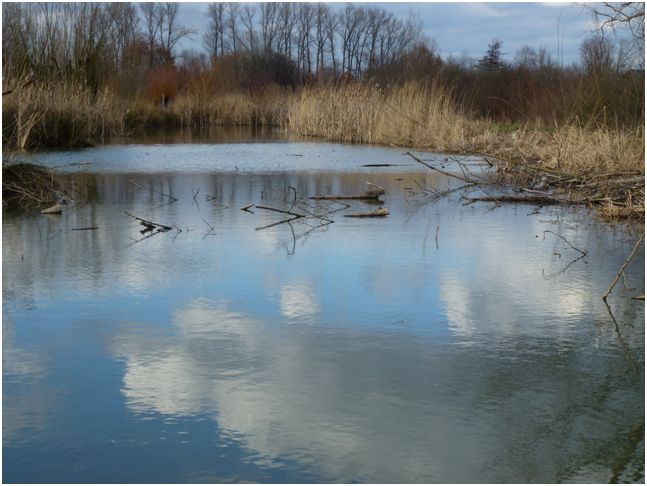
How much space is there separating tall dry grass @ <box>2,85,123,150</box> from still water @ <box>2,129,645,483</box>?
494 centimetres

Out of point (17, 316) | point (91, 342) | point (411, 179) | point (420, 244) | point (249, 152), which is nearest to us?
point (91, 342)

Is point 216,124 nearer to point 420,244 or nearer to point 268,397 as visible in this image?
point 420,244

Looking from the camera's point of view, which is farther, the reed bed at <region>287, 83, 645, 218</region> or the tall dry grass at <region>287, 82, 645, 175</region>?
the tall dry grass at <region>287, 82, 645, 175</region>

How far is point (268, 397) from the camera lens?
2719mm

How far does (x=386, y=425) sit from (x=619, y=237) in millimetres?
3724

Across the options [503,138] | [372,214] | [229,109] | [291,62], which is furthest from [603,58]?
[291,62]

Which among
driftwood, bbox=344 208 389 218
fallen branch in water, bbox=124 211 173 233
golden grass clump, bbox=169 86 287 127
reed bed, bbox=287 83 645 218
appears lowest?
fallen branch in water, bbox=124 211 173 233

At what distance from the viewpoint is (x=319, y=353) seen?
3176 millimetres

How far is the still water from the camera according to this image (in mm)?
2326

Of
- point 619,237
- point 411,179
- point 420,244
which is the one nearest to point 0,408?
point 420,244

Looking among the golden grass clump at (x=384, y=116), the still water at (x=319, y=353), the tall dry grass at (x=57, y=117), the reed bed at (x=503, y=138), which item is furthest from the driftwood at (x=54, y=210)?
the golden grass clump at (x=384, y=116)

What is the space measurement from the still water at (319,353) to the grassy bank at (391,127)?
47.1 inches

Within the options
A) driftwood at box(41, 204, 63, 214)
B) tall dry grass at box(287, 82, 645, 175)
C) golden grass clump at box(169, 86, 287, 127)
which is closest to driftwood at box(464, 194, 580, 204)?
tall dry grass at box(287, 82, 645, 175)

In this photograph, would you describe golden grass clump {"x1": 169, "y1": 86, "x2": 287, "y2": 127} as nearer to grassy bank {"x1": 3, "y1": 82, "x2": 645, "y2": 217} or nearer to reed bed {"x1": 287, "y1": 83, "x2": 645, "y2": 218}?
grassy bank {"x1": 3, "y1": 82, "x2": 645, "y2": 217}
